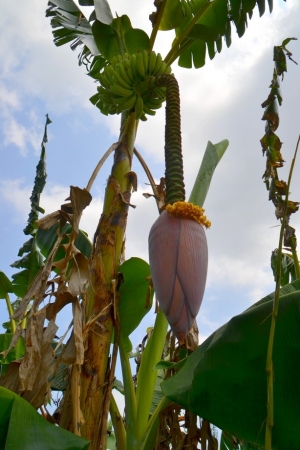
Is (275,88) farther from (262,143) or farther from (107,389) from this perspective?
(107,389)

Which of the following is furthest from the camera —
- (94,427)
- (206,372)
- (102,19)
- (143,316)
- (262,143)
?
(262,143)

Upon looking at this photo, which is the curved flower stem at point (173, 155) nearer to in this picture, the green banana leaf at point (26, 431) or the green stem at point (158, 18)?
the green banana leaf at point (26, 431)

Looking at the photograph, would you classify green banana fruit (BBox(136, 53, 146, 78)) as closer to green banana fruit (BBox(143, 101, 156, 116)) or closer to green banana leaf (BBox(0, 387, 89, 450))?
green banana fruit (BBox(143, 101, 156, 116))

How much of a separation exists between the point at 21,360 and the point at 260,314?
431 mm

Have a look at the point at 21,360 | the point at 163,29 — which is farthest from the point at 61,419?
the point at 163,29

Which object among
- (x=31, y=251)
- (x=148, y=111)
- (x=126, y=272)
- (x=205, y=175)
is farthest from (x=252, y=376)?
(x=31, y=251)

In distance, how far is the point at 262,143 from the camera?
150cm

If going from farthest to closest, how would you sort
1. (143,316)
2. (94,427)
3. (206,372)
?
(143,316), (94,427), (206,372)

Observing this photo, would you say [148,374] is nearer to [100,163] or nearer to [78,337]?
[78,337]

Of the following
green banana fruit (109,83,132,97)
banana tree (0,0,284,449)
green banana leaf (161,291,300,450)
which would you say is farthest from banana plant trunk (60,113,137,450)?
green banana leaf (161,291,300,450)

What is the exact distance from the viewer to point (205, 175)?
46.2 inches

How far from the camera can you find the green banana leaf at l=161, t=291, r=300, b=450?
68 cm

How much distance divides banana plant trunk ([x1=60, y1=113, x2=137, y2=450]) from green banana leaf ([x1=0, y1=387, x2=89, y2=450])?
0.20 feet

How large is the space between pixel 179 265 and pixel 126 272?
50cm
